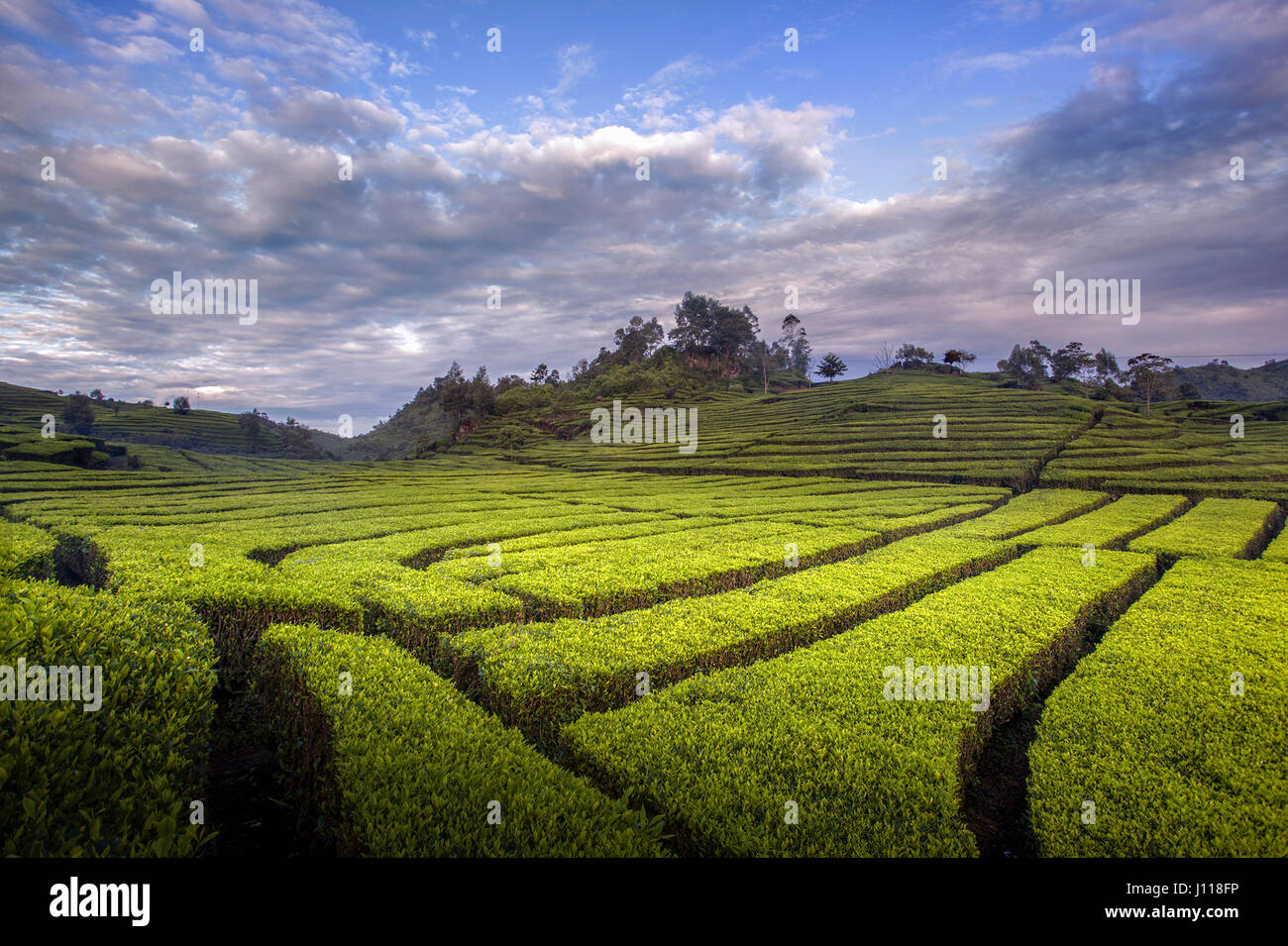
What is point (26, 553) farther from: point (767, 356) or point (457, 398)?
point (767, 356)

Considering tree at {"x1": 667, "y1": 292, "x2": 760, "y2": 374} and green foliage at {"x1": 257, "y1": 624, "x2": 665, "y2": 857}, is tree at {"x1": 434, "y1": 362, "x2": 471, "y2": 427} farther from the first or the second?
green foliage at {"x1": 257, "y1": 624, "x2": 665, "y2": 857}

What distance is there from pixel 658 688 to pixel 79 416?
113m

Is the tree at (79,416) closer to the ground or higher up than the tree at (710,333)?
closer to the ground

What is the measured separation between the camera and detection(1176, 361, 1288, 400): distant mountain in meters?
134

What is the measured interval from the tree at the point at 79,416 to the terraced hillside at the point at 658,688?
91.8m

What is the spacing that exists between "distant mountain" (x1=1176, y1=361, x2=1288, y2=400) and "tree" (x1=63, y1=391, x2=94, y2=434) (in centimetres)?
21668

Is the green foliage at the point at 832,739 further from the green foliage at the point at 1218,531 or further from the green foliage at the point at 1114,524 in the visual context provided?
the green foliage at the point at 1218,531

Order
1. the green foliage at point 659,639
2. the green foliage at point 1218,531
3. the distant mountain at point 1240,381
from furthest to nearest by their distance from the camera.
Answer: the distant mountain at point 1240,381 → the green foliage at point 1218,531 → the green foliage at point 659,639

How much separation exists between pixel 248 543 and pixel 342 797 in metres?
11.8

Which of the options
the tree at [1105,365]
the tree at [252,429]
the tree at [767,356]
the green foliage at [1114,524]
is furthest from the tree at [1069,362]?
the tree at [252,429]

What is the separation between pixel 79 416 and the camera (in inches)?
3209

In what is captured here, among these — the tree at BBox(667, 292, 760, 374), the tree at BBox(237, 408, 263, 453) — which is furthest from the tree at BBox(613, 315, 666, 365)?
the tree at BBox(237, 408, 263, 453)

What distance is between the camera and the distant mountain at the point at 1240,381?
5256 inches
